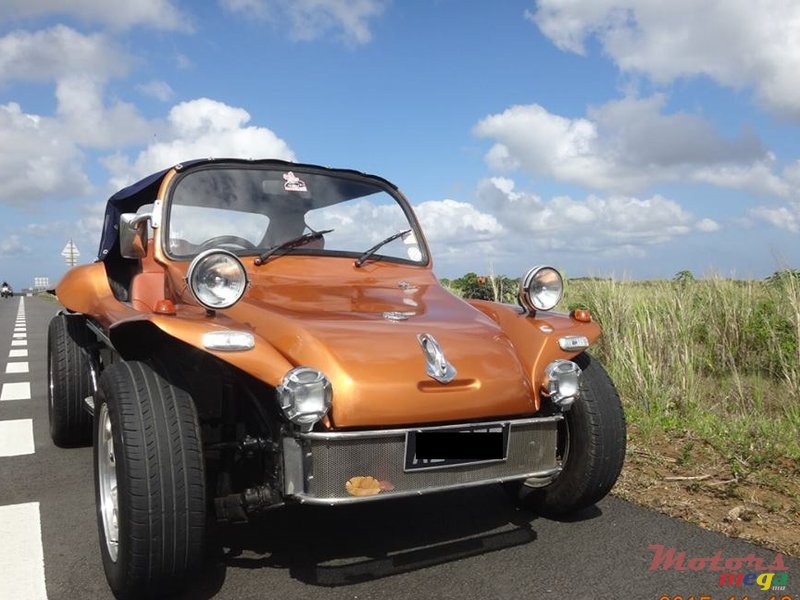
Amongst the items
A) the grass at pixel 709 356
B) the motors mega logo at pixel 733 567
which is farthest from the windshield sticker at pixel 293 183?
the grass at pixel 709 356

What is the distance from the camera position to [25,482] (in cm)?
426

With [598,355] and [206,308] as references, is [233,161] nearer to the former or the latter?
[206,308]

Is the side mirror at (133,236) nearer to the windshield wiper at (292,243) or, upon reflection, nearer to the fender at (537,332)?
the windshield wiper at (292,243)

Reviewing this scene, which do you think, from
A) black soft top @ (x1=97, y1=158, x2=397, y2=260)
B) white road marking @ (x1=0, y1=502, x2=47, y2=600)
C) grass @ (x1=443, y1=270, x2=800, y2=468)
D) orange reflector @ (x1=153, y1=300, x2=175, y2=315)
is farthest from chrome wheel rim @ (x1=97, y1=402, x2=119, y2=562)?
grass @ (x1=443, y1=270, x2=800, y2=468)

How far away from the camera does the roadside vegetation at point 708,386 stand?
3.76m

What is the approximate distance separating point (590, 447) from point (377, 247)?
172cm

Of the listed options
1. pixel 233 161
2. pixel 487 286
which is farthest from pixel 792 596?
pixel 487 286

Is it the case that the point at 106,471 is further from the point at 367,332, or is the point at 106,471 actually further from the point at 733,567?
the point at 733,567

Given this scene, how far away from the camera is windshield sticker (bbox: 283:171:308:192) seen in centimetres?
405

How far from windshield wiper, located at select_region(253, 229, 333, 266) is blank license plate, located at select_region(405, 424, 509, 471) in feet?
4.91

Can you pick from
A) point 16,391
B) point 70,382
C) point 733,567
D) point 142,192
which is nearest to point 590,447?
point 733,567

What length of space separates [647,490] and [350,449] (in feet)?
7.20

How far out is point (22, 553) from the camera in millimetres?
3129

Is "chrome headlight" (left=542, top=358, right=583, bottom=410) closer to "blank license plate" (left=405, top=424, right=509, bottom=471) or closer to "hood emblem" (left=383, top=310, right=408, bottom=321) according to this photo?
"blank license plate" (left=405, top=424, right=509, bottom=471)
